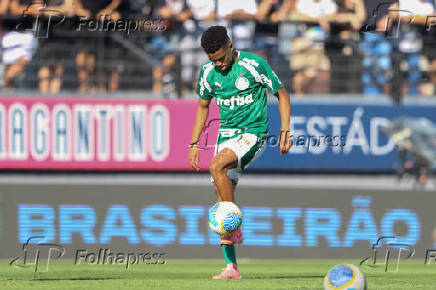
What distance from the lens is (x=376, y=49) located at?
14.6 meters

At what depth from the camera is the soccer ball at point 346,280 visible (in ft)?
21.2

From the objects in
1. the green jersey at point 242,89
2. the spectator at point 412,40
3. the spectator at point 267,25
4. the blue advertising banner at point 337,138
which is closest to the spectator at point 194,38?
the spectator at point 267,25

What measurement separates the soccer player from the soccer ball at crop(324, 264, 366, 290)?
1.67 meters

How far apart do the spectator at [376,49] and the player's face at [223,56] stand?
249 inches

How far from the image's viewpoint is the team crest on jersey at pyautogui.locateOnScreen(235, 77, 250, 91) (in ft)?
27.1

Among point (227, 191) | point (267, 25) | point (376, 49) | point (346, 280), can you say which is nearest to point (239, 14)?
point (267, 25)

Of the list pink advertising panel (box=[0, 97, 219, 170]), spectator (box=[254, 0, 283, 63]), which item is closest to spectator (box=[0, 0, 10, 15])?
pink advertising panel (box=[0, 97, 219, 170])

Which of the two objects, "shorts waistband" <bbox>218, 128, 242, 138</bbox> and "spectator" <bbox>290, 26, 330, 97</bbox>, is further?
"spectator" <bbox>290, 26, 330, 97</bbox>

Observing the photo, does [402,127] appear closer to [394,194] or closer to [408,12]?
[394,194]

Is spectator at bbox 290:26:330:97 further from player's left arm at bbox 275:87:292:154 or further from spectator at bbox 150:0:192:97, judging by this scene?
player's left arm at bbox 275:87:292:154

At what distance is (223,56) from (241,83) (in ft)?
1.23

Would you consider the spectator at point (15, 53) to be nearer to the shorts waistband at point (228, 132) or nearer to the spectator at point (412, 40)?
the spectator at point (412, 40)

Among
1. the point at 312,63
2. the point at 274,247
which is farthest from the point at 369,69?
the point at 274,247

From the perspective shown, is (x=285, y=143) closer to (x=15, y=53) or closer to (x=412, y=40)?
(x=412, y=40)
